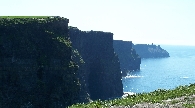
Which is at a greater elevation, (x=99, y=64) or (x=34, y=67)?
(x=34, y=67)

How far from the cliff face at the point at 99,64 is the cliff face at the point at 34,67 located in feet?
230

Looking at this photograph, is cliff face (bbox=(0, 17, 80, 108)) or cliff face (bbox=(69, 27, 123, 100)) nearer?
cliff face (bbox=(0, 17, 80, 108))

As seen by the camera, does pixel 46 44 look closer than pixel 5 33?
No

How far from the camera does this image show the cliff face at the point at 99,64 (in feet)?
595

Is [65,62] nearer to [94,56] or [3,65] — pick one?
[3,65]

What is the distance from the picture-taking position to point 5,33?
320 feet

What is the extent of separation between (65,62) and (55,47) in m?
5.77

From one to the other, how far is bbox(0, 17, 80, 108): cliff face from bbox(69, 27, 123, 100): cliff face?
70118mm

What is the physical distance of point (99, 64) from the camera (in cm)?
18700

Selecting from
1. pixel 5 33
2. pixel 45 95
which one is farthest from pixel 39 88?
pixel 5 33

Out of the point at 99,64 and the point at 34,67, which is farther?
the point at 99,64

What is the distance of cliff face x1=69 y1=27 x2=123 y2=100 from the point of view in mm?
181375

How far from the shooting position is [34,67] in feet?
320

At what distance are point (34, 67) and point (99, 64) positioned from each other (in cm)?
9149
